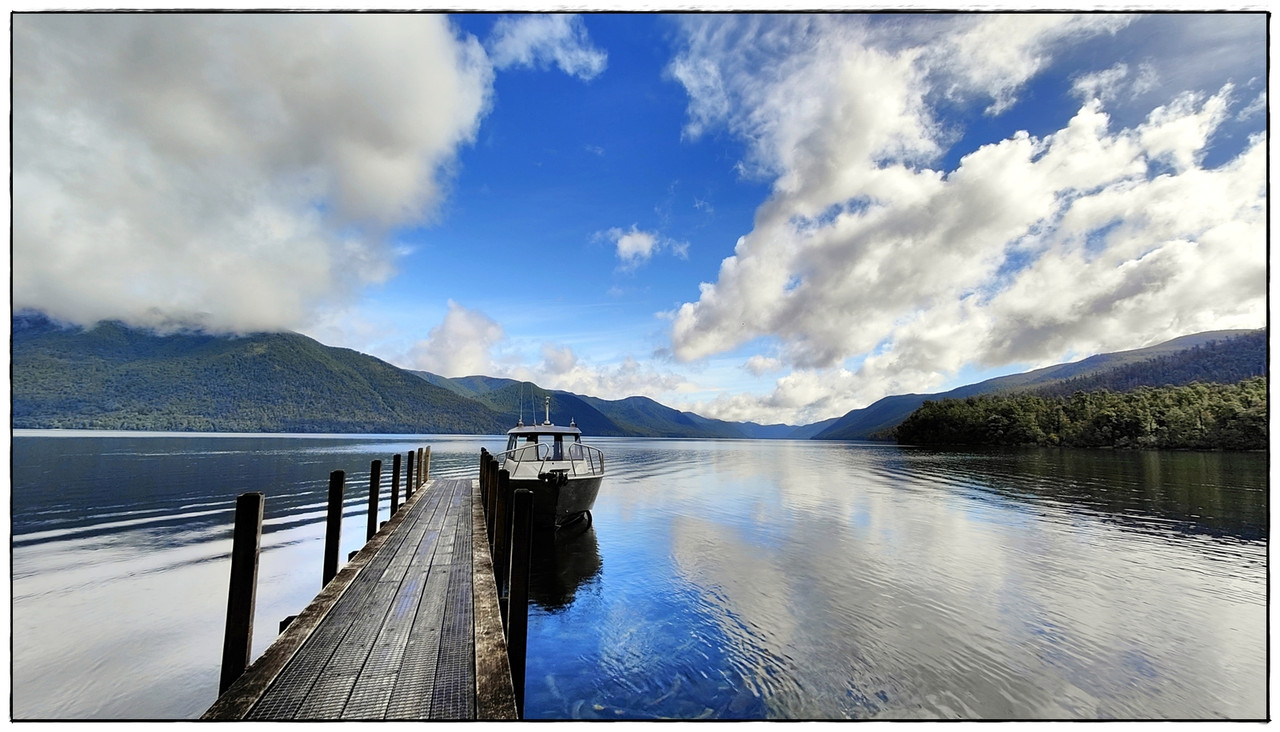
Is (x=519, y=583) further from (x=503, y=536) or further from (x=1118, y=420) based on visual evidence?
(x=1118, y=420)

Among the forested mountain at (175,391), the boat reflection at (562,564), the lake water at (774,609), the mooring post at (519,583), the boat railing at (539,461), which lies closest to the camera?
the mooring post at (519,583)

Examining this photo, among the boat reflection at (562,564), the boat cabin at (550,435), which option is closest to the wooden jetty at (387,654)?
the boat reflection at (562,564)

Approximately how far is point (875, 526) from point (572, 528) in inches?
483

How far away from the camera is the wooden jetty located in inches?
155

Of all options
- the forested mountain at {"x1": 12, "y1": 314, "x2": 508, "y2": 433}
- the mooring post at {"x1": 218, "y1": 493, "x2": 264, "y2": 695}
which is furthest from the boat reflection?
the forested mountain at {"x1": 12, "y1": 314, "x2": 508, "y2": 433}

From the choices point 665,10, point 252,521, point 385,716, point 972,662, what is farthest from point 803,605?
point 665,10

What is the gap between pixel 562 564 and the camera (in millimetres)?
14961

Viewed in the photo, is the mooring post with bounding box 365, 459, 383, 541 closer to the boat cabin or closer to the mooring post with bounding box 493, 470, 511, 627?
the boat cabin

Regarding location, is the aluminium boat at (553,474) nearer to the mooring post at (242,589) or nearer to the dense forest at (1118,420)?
the mooring post at (242,589)

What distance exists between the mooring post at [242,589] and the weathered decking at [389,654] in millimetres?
357

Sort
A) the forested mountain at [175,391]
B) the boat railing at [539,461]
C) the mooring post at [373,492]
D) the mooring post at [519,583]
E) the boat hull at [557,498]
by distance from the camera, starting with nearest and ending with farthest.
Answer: the mooring post at [519,583], the mooring post at [373,492], the boat hull at [557,498], the boat railing at [539,461], the forested mountain at [175,391]

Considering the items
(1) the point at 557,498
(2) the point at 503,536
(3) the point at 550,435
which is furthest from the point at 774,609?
(3) the point at 550,435

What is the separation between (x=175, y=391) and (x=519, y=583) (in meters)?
194

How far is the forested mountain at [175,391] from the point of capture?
12200 centimetres
